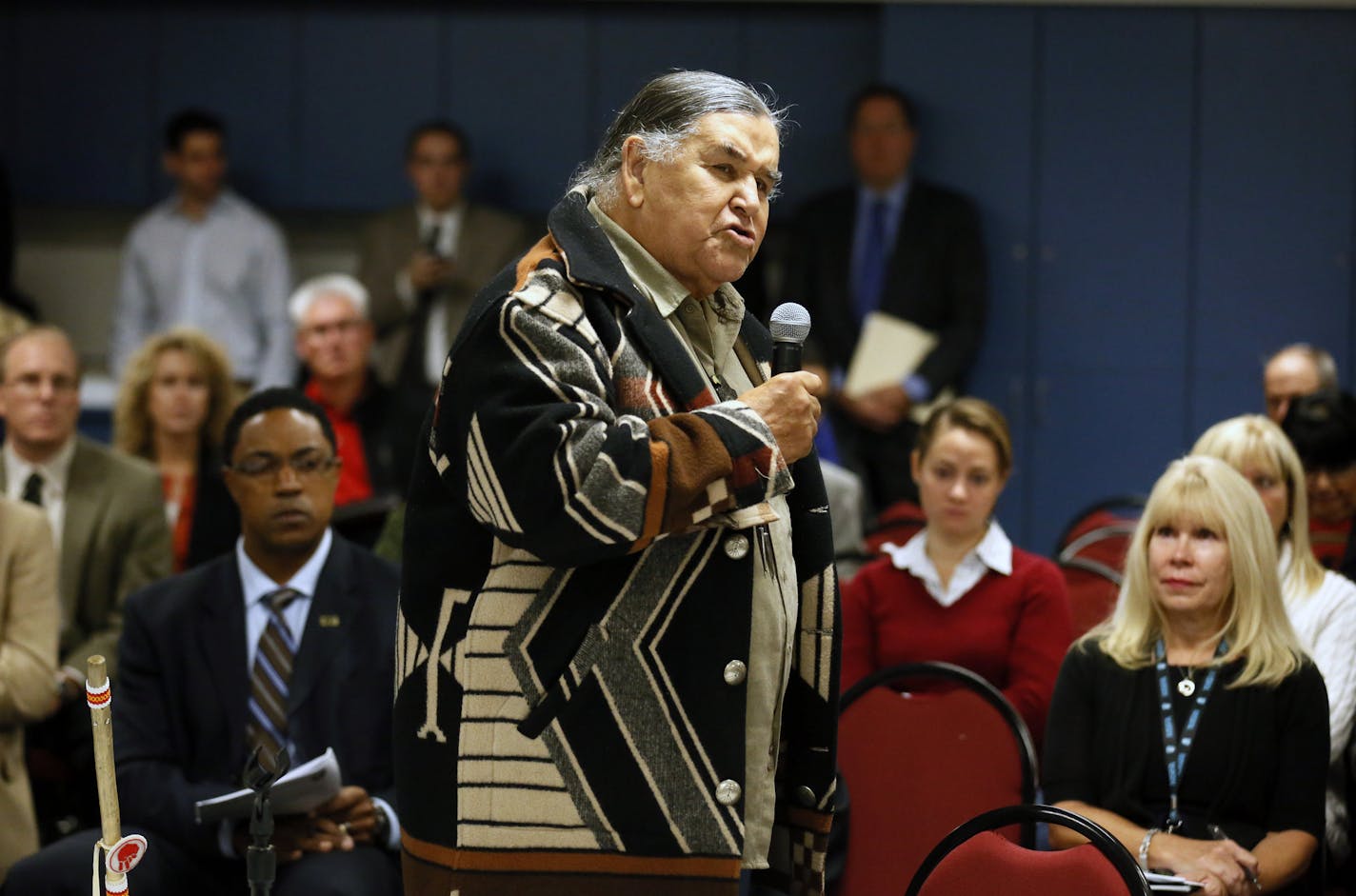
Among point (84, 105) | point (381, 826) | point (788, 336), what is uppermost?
point (84, 105)

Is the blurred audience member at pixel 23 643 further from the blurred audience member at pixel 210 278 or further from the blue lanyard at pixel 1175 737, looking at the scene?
the blurred audience member at pixel 210 278

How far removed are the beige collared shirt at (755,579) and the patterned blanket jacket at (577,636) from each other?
28mm

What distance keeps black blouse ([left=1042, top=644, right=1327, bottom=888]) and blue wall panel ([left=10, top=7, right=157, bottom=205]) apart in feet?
17.9

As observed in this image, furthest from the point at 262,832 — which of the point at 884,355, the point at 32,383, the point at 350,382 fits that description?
the point at 884,355

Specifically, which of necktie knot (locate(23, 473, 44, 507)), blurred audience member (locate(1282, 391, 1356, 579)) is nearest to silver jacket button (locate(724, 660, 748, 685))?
blurred audience member (locate(1282, 391, 1356, 579))

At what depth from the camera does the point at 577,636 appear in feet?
6.11

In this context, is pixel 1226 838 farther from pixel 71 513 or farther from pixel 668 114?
pixel 71 513

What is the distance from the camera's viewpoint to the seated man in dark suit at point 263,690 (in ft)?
9.31

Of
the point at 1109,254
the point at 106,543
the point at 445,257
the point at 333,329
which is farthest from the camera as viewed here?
the point at 1109,254

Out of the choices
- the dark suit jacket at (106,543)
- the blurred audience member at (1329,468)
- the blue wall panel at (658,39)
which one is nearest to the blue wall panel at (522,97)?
the blue wall panel at (658,39)

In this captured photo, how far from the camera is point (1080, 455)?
6570 millimetres

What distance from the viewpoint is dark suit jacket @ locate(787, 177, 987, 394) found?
20.5ft

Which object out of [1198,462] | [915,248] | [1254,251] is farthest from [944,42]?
[1198,462]

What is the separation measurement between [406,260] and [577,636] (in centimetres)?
488
